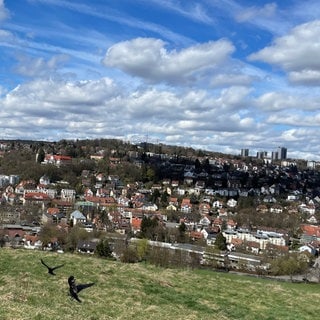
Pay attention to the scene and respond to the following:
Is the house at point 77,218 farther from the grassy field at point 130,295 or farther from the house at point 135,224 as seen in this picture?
the grassy field at point 130,295

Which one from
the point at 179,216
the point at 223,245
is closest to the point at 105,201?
the point at 179,216

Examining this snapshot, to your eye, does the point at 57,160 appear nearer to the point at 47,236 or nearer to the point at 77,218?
the point at 77,218

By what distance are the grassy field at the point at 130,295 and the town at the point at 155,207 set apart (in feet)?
50.3

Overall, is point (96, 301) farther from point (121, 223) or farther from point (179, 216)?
point (179, 216)

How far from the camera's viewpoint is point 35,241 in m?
46.0

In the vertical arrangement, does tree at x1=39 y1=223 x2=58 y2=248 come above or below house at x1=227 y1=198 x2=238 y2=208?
above

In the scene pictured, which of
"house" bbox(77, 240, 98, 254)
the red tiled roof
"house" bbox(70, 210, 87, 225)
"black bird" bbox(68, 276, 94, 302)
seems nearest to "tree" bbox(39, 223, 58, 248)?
"house" bbox(77, 240, 98, 254)

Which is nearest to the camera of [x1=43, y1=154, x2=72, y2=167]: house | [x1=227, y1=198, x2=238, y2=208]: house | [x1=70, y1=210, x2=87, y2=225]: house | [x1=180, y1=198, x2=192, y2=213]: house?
[x1=70, y1=210, x2=87, y2=225]: house

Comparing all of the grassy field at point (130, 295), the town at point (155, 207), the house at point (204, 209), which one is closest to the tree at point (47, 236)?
the town at point (155, 207)

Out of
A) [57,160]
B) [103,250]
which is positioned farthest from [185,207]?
[103,250]

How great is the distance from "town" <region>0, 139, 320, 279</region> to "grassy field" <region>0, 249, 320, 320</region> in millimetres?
15335

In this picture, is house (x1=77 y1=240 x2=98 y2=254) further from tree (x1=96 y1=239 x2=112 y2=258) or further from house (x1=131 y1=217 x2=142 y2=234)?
house (x1=131 y1=217 x2=142 y2=234)

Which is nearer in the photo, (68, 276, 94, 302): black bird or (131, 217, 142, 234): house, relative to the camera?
(68, 276, 94, 302): black bird

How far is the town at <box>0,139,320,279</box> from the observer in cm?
4714
